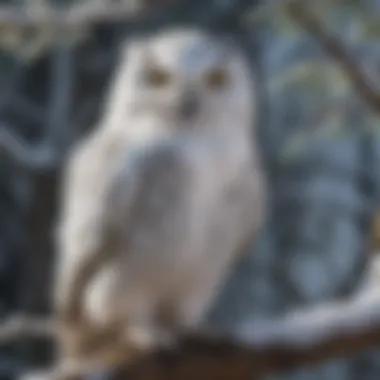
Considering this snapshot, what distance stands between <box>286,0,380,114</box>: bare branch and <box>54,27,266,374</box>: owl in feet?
0.40

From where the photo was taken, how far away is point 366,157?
246 cm

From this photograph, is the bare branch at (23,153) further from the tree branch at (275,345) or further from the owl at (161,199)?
the tree branch at (275,345)

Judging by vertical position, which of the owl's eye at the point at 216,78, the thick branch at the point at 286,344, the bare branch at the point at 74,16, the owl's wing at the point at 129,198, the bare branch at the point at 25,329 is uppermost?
the bare branch at the point at 74,16

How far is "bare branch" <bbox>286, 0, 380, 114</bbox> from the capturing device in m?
1.04

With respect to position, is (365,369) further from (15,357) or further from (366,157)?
(15,357)

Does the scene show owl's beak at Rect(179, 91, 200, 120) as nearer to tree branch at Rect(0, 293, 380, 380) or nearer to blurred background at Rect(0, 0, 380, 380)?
tree branch at Rect(0, 293, 380, 380)

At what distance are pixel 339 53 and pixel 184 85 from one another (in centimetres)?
16

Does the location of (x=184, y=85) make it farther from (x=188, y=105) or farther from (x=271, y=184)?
(x=271, y=184)

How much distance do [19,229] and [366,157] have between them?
751mm

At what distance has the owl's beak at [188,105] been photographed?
3.69ft

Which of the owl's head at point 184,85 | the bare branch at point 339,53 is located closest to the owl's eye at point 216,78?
the owl's head at point 184,85

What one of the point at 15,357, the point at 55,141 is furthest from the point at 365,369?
the point at 55,141

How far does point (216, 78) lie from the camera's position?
116cm

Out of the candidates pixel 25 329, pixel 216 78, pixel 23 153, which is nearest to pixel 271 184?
pixel 23 153
